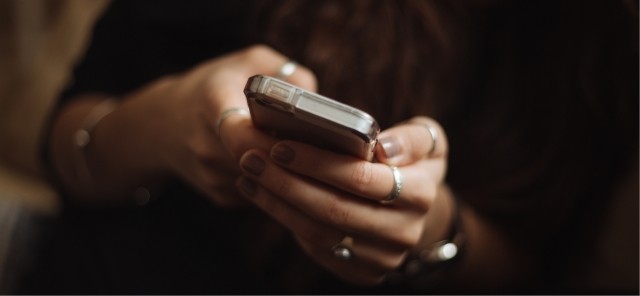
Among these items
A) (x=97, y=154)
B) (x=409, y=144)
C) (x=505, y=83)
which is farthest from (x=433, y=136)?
(x=97, y=154)

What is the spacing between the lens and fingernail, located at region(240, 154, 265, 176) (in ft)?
1.29

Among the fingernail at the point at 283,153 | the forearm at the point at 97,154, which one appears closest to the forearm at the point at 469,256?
the fingernail at the point at 283,153

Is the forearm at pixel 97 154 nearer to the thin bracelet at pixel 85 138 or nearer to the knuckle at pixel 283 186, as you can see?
the thin bracelet at pixel 85 138

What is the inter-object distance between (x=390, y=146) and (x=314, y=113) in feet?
0.35

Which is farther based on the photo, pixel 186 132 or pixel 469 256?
pixel 469 256

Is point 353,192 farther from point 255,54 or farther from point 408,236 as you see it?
point 255,54

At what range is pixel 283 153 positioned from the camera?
38cm

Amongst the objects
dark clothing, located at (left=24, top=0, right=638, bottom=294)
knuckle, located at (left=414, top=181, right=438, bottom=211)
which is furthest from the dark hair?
knuckle, located at (left=414, top=181, right=438, bottom=211)

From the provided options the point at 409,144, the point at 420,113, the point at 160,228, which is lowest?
the point at 160,228

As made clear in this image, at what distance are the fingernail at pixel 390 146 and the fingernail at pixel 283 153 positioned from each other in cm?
7

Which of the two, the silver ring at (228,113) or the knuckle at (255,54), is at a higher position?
the knuckle at (255,54)

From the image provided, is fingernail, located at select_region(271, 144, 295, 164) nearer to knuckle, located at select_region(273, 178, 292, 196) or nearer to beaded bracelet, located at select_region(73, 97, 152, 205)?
knuckle, located at select_region(273, 178, 292, 196)

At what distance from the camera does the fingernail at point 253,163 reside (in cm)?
39

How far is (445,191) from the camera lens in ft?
1.90
